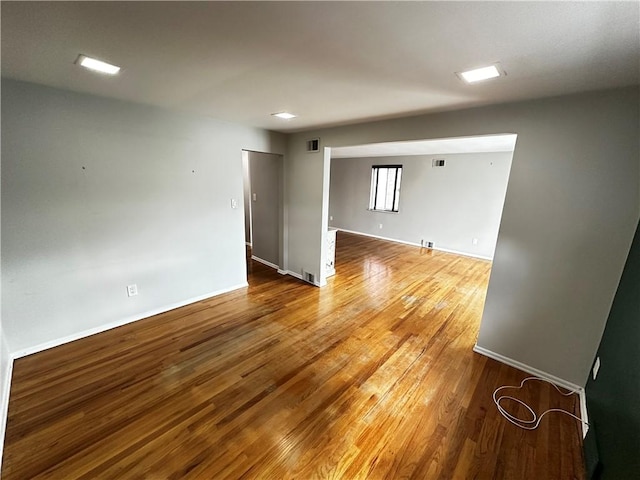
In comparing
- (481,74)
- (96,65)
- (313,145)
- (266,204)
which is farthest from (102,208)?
(481,74)

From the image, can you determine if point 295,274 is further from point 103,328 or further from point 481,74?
point 481,74

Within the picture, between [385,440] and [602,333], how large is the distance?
1.84 m

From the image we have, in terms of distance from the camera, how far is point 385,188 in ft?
24.8

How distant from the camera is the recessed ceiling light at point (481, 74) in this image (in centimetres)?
156

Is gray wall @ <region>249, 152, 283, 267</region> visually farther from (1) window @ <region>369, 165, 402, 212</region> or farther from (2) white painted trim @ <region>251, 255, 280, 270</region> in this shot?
(1) window @ <region>369, 165, 402, 212</region>

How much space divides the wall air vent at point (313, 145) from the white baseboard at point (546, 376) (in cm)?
310

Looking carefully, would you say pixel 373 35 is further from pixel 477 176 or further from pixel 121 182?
pixel 477 176

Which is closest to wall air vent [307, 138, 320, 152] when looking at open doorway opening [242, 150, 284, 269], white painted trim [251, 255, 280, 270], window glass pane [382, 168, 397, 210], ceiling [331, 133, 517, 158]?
ceiling [331, 133, 517, 158]

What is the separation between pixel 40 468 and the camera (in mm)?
1435

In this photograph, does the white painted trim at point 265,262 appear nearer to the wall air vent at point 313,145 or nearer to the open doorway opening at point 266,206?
the open doorway opening at point 266,206

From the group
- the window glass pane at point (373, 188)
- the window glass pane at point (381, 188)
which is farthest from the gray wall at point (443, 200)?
the window glass pane at point (381, 188)

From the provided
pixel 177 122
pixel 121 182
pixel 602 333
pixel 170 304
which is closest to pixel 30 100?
pixel 121 182

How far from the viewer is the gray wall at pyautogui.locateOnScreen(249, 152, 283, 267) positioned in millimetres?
4398

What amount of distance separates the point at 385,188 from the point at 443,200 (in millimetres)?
1717
